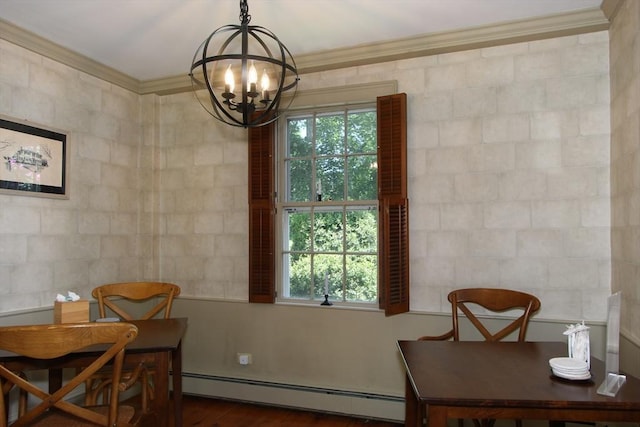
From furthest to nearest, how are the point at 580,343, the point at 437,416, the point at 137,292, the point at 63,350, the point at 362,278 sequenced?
the point at 362,278 < the point at 137,292 < the point at 580,343 < the point at 63,350 < the point at 437,416

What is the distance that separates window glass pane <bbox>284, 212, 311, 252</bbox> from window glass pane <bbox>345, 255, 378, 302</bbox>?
1.28ft

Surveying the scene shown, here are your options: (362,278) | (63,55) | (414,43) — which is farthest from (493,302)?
(63,55)

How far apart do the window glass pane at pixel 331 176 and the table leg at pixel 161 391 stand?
178 centimetres

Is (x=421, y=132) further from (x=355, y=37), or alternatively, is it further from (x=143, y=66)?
(x=143, y=66)

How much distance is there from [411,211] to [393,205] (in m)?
0.16

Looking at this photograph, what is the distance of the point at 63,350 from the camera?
177 cm

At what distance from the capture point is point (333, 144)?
3562mm

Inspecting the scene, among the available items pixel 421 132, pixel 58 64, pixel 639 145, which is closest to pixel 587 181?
pixel 639 145

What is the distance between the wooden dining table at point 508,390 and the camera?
62.4 inches

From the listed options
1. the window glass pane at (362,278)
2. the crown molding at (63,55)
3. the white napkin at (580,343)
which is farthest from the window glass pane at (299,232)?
the white napkin at (580,343)

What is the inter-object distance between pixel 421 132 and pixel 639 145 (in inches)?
53.6

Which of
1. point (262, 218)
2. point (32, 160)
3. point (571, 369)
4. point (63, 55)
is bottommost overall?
point (571, 369)

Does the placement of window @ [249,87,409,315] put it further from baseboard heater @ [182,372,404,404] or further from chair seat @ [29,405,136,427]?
chair seat @ [29,405,136,427]

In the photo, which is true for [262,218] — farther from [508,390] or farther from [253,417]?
[508,390]
